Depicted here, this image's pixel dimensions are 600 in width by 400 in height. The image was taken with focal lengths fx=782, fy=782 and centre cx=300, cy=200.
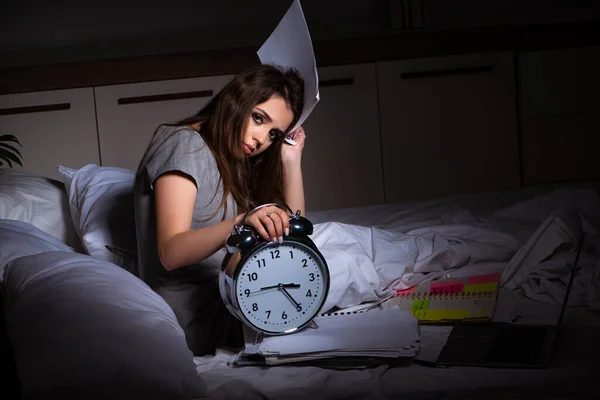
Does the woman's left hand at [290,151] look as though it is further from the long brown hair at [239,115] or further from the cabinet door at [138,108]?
the cabinet door at [138,108]

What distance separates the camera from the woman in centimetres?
146

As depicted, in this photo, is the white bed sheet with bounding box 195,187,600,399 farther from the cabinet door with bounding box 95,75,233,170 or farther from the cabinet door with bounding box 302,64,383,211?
the cabinet door with bounding box 95,75,233,170

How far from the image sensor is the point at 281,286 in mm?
1331

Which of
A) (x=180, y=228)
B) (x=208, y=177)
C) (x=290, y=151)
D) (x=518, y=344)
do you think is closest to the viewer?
(x=518, y=344)

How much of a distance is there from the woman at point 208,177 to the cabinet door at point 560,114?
173 cm

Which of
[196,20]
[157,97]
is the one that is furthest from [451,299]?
[196,20]

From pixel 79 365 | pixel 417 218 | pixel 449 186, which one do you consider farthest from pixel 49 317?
pixel 449 186

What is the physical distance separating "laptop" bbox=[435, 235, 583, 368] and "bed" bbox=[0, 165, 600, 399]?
2cm

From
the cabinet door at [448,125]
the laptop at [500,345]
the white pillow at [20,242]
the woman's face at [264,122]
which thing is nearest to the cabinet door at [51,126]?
the cabinet door at [448,125]

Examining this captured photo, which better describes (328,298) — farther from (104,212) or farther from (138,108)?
(138,108)

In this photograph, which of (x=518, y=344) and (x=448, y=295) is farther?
(x=448, y=295)

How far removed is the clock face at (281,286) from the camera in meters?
1.31

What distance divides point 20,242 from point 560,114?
88.8 inches

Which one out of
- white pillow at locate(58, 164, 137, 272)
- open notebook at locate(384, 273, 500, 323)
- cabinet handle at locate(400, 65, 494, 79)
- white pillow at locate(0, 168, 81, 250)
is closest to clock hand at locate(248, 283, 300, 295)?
open notebook at locate(384, 273, 500, 323)
